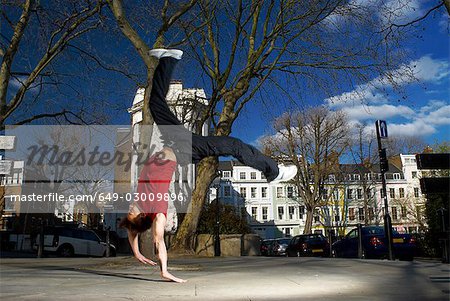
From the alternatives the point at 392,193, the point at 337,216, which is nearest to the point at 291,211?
the point at 337,216

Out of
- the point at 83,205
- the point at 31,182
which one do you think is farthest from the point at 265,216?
A: the point at 31,182

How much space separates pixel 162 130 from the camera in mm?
6430

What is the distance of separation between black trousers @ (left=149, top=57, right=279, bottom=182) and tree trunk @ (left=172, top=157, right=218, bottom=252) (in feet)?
25.0

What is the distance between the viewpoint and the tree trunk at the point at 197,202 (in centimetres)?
1480

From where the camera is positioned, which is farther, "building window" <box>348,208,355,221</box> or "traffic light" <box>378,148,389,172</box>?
"building window" <box>348,208,355,221</box>

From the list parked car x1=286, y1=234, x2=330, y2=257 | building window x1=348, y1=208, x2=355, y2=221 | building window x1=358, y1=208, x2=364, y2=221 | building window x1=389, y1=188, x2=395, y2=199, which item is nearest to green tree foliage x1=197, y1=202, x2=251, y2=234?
parked car x1=286, y1=234, x2=330, y2=257

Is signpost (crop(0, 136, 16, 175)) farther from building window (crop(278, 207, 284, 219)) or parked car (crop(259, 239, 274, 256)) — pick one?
building window (crop(278, 207, 284, 219))

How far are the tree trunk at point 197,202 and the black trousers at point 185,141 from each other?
25.0ft

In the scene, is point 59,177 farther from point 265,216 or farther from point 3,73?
point 265,216

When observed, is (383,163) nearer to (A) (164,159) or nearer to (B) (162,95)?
(B) (162,95)

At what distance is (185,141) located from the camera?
22.6ft

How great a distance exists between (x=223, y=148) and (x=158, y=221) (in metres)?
1.64

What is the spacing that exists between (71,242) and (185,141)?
17487mm

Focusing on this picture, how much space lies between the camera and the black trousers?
6237 millimetres
